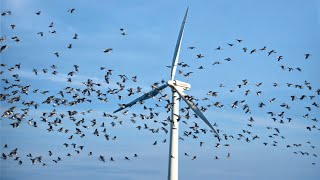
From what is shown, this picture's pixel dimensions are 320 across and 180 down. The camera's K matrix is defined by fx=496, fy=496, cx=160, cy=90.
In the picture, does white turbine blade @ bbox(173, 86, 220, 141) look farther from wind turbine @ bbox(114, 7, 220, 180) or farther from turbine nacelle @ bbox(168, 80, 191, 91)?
turbine nacelle @ bbox(168, 80, 191, 91)

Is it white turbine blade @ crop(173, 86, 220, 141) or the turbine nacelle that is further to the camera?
the turbine nacelle

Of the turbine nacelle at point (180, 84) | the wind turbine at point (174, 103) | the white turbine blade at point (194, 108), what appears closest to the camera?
the white turbine blade at point (194, 108)

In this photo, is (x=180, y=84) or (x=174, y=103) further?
(x=174, y=103)

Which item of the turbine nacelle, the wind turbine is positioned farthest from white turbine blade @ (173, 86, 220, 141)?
the turbine nacelle

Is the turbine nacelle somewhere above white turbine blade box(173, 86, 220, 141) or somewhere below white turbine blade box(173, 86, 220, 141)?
above

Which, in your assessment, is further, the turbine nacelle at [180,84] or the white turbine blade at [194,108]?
the turbine nacelle at [180,84]

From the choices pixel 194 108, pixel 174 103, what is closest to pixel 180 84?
pixel 174 103

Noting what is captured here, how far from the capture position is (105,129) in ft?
233

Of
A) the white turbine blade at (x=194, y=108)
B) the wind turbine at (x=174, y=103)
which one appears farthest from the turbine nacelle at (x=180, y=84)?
the white turbine blade at (x=194, y=108)

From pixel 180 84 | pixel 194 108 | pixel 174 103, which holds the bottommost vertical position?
pixel 194 108

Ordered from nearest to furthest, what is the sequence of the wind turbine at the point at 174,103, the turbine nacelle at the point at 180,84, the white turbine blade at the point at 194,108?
the white turbine blade at the point at 194,108 < the wind turbine at the point at 174,103 < the turbine nacelle at the point at 180,84

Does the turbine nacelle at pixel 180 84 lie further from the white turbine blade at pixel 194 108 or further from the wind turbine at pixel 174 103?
the white turbine blade at pixel 194 108

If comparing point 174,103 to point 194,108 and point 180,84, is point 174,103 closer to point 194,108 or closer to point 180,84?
point 180,84

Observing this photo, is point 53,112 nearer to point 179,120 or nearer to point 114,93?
point 114,93
